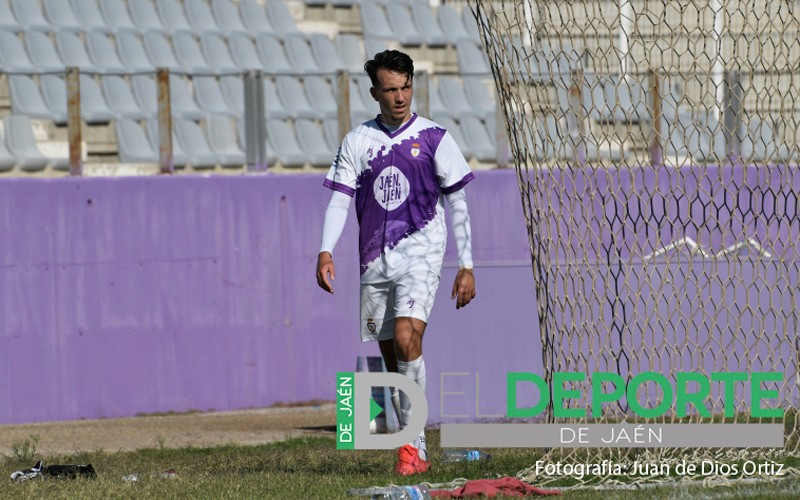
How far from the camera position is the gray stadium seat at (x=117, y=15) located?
48.6 feet

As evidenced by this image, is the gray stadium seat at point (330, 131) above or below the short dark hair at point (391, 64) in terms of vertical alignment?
above

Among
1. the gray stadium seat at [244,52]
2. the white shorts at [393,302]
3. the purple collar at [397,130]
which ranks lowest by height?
the white shorts at [393,302]

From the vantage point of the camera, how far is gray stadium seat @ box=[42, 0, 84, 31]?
47.4 feet

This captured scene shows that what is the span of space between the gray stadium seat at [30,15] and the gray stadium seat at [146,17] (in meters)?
0.96

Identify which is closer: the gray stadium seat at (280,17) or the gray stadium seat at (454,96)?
the gray stadium seat at (454,96)

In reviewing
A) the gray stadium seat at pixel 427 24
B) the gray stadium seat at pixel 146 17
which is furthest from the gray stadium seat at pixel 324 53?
the gray stadium seat at pixel 146 17

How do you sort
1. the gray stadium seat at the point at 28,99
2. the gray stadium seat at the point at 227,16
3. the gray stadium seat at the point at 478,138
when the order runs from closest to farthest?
the gray stadium seat at the point at 28,99 → the gray stadium seat at the point at 478,138 → the gray stadium seat at the point at 227,16

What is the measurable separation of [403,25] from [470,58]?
0.92 m

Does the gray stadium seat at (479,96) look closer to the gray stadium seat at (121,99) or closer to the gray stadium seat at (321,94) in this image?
the gray stadium seat at (321,94)

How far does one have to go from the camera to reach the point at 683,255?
11.0 metres

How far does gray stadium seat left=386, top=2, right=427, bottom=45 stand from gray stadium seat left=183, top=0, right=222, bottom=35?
6.62 ft

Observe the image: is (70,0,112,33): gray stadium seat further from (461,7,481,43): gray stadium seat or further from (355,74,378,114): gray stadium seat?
(461,7,481,43): gray stadium seat

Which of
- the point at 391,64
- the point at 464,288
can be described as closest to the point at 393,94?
the point at 391,64

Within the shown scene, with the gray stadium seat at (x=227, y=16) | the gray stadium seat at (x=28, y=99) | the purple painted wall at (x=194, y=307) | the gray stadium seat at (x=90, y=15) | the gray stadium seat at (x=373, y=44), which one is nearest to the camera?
the purple painted wall at (x=194, y=307)
